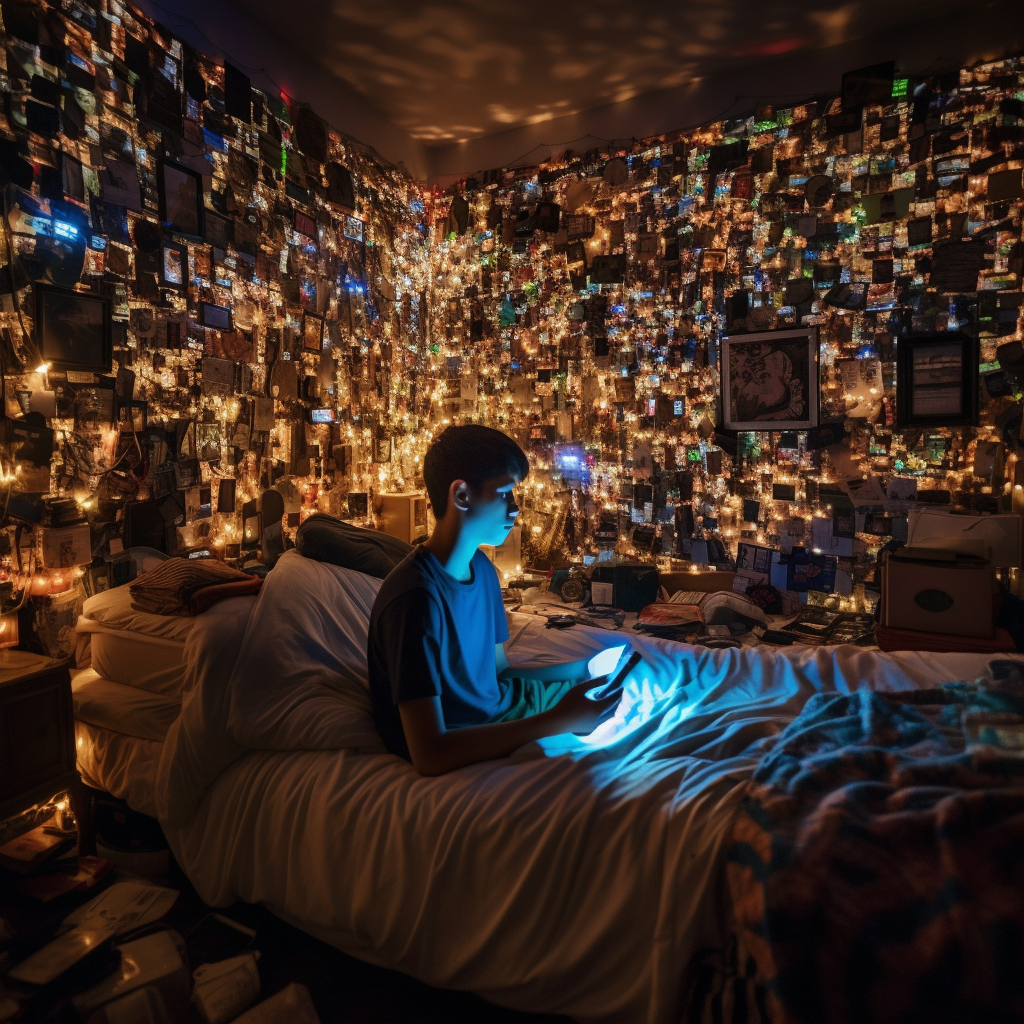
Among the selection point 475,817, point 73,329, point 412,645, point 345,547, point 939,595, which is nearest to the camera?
point 475,817

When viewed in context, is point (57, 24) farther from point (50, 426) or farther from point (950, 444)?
point (950, 444)

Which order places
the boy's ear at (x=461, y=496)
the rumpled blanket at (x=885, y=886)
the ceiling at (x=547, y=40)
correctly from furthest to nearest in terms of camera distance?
the ceiling at (x=547, y=40) < the boy's ear at (x=461, y=496) < the rumpled blanket at (x=885, y=886)

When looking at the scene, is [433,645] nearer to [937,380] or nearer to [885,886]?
[885,886]

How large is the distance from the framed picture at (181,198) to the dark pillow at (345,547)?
1289 millimetres

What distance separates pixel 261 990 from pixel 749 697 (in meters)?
1.39

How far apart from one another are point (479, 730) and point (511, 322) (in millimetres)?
3217

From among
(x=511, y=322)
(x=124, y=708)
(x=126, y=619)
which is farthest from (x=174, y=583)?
(x=511, y=322)

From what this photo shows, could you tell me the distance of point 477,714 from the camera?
5.37ft

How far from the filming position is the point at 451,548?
165 cm

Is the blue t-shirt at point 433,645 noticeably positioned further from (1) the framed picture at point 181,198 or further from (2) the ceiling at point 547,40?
(2) the ceiling at point 547,40

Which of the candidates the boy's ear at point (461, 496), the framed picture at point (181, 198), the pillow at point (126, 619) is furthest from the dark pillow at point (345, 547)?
the framed picture at point (181, 198)

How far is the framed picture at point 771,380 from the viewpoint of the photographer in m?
3.32

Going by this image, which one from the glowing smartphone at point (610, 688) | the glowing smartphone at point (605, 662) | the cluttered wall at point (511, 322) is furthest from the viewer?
the cluttered wall at point (511, 322)

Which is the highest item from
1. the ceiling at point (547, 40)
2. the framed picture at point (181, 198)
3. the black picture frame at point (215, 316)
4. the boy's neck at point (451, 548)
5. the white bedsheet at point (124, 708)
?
the ceiling at point (547, 40)
